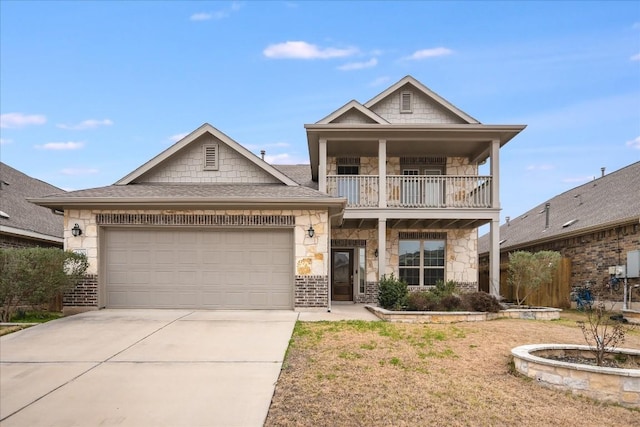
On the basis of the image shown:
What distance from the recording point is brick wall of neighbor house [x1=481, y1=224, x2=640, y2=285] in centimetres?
1325

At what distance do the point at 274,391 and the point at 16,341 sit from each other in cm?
556

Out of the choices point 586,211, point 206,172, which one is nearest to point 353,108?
point 206,172

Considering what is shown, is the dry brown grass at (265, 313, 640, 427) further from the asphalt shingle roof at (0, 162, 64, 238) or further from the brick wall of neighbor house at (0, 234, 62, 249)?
the asphalt shingle roof at (0, 162, 64, 238)

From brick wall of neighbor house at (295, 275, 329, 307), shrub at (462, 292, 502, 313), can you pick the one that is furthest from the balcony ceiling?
shrub at (462, 292, 502, 313)

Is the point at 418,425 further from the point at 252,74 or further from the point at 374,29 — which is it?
the point at 252,74

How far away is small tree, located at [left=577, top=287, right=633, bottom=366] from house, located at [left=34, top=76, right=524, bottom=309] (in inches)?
127

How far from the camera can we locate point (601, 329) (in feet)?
31.9

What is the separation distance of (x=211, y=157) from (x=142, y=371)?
28.3 ft

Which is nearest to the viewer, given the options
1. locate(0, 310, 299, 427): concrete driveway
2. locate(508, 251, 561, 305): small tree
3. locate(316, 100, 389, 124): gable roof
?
locate(0, 310, 299, 427): concrete driveway

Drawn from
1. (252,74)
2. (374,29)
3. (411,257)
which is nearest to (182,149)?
(252,74)

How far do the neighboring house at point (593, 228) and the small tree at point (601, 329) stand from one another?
111 cm

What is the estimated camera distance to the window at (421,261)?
53.8ft

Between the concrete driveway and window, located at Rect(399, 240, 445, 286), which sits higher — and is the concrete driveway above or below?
below

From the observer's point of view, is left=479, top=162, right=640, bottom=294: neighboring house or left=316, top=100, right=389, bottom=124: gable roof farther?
left=316, top=100, right=389, bottom=124: gable roof
